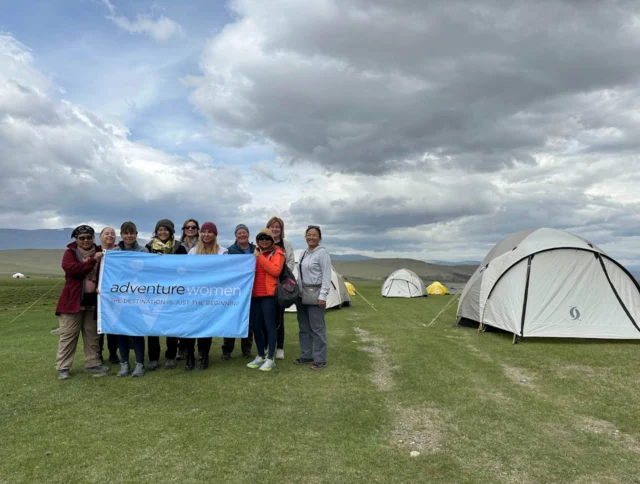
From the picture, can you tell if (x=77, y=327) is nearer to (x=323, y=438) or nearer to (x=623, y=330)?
(x=323, y=438)

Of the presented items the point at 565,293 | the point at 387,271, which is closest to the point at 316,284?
the point at 565,293

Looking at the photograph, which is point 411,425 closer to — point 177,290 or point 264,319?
point 264,319

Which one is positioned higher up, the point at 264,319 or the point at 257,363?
the point at 264,319

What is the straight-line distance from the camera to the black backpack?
7238 mm

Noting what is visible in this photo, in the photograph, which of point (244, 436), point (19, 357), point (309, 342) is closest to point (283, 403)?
point (244, 436)

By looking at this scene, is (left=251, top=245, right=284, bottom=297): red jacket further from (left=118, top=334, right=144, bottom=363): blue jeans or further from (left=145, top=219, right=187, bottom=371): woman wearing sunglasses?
(left=118, top=334, right=144, bottom=363): blue jeans

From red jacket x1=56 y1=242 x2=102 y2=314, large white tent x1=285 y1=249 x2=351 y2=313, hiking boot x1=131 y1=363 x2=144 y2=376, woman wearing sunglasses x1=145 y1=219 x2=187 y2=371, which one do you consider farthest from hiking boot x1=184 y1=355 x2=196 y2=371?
large white tent x1=285 y1=249 x2=351 y2=313

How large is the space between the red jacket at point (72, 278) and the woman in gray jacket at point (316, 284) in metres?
3.62

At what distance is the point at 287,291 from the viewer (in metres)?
7.25

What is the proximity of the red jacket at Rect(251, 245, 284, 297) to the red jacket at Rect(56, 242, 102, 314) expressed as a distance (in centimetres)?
273

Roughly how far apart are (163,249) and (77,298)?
5.21 feet

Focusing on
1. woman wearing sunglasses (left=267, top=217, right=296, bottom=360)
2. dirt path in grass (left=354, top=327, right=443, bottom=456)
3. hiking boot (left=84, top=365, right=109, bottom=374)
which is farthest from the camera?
woman wearing sunglasses (left=267, top=217, right=296, bottom=360)

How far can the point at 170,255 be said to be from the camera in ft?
24.6

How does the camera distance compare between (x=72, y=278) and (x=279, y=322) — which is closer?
(x=72, y=278)
